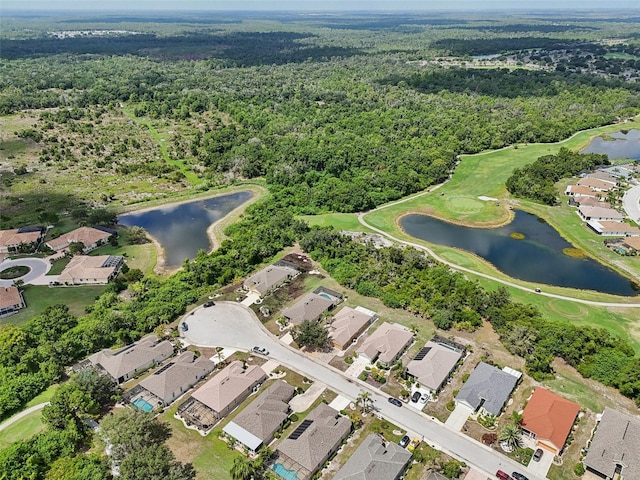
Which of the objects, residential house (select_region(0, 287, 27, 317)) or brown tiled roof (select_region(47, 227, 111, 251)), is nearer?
residential house (select_region(0, 287, 27, 317))

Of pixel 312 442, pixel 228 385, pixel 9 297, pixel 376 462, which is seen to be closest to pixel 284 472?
pixel 312 442

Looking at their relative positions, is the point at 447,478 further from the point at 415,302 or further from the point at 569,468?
the point at 415,302

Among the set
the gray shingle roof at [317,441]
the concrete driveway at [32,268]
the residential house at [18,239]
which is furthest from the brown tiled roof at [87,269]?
the gray shingle roof at [317,441]

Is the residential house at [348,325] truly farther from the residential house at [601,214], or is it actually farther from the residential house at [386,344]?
the residential house at [601,214]

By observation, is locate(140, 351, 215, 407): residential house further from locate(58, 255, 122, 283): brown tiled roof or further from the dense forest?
locate(58, 255, 122, 283): brown tiled roof

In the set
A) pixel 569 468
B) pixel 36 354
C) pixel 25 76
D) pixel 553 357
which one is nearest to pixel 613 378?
pixel 553 357

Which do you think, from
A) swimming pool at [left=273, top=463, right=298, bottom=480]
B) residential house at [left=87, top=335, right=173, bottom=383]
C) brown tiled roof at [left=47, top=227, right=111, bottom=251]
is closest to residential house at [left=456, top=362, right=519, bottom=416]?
swimming pool at [left=273, top=463, right=298, bottom=480]
